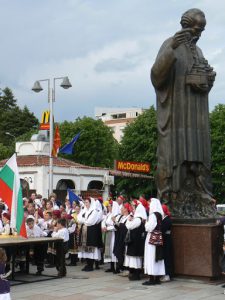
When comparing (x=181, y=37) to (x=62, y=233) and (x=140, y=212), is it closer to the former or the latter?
(x=140, y=212)

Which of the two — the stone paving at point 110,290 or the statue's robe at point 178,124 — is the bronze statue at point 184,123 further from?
the stone paving at point 110,290

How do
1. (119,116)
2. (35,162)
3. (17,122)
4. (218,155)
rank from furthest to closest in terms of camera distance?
(119,116)
(17,122)
(218,155)
(35,162)

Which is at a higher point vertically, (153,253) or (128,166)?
(128,166)

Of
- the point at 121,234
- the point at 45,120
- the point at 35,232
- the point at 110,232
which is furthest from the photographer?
the point at 45,120

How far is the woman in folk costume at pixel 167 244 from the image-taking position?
12.0 m

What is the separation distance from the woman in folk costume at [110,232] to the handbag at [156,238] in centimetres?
231

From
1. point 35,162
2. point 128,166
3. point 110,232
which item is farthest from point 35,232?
point 128,166

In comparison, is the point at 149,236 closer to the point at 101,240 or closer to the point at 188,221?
the point at 188,221

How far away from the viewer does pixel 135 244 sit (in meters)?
12.5

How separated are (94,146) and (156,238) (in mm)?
45516

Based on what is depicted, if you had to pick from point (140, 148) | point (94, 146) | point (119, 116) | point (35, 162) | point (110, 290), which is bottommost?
point (110, 290)

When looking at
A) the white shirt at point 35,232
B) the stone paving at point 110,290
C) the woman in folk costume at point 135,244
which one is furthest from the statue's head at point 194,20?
the white shirt at point 35,232

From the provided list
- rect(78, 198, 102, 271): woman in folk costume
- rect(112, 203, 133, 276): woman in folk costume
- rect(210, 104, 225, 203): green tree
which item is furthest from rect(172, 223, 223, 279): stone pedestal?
rect(210, 104, 225, 203): green tree

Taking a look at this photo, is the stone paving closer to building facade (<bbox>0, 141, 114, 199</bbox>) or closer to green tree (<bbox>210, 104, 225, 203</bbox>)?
building facade (<bbox>0, 141, 114, 199</bbox>)
